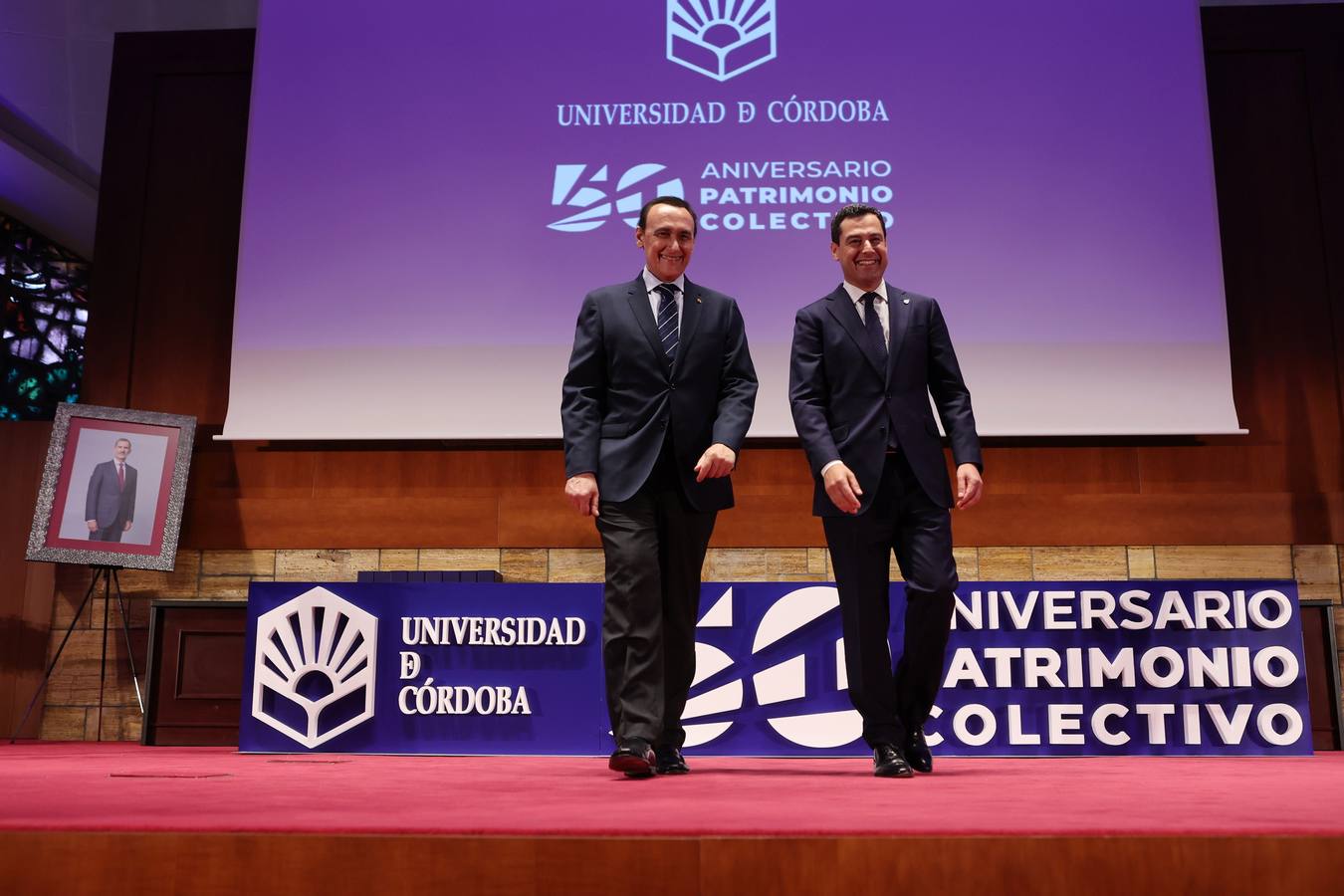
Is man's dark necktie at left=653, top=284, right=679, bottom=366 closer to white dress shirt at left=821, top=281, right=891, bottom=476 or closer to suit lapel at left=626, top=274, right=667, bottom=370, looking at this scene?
suit lapel at left=626, top=274, right=667, bottom=370

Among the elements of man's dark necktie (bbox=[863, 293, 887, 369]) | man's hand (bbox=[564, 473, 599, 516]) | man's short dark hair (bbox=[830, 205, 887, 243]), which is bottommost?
man's hand (bbox=[564, 473, 599, 516])

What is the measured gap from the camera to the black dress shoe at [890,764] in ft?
7.93

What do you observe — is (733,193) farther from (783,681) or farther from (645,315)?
(645,315)

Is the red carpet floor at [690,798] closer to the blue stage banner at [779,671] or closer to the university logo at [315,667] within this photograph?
the blue stage banner at [779,671]

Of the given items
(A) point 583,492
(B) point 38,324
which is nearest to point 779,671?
(A) point 583,492

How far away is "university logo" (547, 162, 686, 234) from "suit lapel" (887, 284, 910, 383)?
2.52 meters

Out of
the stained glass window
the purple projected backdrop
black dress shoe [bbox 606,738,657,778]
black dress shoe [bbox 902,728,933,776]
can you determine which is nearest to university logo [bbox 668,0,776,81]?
the purple projected backdrop

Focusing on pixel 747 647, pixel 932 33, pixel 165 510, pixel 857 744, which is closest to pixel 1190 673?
pixel 857 744

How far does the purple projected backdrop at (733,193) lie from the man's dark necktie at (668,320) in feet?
7.40

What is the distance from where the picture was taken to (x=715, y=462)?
248 cm

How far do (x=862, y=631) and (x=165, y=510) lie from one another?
3.70m

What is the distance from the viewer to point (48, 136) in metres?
6.53

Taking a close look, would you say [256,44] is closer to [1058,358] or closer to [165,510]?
[165,510]

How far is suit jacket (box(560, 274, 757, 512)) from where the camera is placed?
8.36 ft
